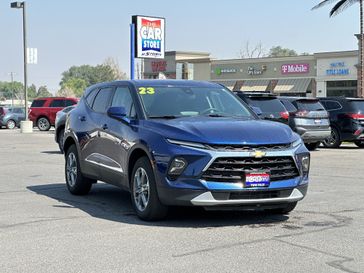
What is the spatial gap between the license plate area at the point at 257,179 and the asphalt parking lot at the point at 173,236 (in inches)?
20.9

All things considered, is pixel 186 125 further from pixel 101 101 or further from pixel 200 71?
pixel 200 71

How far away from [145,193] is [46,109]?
87.2 ft

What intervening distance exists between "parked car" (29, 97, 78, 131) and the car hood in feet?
83.1

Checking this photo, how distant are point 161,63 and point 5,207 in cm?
5669

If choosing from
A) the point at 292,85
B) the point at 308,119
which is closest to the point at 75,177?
the point at 308,119

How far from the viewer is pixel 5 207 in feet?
27.2

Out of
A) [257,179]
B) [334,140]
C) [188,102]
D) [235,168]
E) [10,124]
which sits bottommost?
[10,124]

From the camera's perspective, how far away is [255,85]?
55.0m

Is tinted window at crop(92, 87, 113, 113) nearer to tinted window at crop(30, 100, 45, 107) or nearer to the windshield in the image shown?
the windshield

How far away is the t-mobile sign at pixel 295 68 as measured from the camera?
5119 centimetres

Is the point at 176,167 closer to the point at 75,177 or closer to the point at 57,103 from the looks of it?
the point at 75,177

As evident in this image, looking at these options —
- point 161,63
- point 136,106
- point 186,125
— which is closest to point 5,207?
point 136,106

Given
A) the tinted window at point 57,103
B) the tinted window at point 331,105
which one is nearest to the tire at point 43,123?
the tinted window at point 57,103

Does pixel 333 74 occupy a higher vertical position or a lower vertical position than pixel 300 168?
higher
